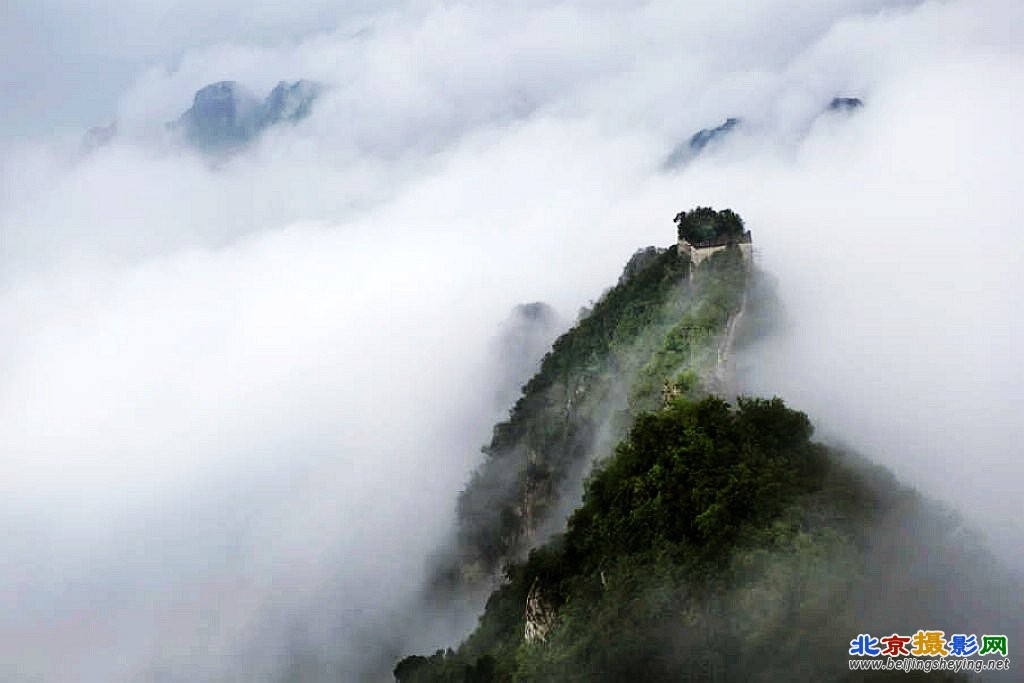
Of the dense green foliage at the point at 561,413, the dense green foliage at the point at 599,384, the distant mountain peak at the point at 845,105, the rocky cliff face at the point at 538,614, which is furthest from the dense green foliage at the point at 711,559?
the distant mountain peak at the point at 845,105

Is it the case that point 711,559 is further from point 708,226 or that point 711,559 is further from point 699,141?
point 699,141

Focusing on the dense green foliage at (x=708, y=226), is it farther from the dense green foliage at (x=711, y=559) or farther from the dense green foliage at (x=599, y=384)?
the dense green foliage at (x=711, y=559)

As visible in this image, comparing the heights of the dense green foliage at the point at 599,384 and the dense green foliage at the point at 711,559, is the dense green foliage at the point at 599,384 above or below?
above

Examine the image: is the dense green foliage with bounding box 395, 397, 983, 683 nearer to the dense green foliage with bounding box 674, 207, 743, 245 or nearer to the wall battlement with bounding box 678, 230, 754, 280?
the wall battlement with bounding box 678, 230, 754, 280

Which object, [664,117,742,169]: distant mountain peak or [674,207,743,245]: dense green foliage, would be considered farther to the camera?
[664,117,742,169]: distant mountain peak

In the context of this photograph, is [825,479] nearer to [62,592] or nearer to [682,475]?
[682,475]

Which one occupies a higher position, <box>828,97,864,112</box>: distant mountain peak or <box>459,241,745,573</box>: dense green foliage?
<box>828,97,864,112</box>: distant mountain peak

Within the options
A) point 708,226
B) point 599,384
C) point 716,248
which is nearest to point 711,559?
point 599,384

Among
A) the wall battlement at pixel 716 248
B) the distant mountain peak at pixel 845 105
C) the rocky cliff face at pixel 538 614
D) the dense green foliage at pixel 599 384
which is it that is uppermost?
the distant mountain peak at pixel 845 105

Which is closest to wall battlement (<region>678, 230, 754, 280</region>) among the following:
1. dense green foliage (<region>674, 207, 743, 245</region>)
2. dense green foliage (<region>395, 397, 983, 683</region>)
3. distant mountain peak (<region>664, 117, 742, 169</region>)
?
dense green foliage (<region>674, 207, 743, 245</region>)
